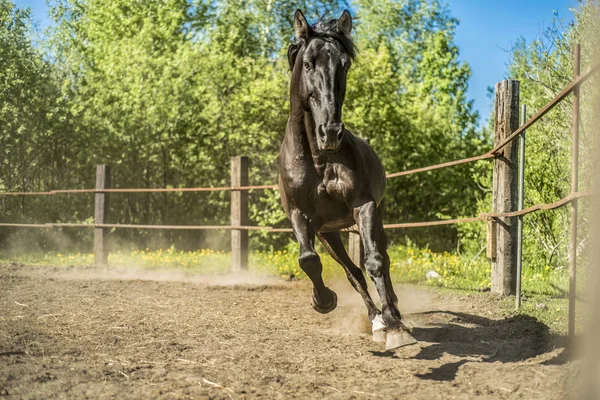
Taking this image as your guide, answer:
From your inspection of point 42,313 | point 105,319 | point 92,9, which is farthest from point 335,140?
point 92,9

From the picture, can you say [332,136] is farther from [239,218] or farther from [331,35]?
[239,218]

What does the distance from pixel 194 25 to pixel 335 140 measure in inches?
685

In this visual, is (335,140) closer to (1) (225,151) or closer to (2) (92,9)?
(1) (225,151)

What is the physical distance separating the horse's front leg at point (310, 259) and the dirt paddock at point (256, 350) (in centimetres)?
26

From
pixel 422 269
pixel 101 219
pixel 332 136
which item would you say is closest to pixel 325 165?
pixel 332 136

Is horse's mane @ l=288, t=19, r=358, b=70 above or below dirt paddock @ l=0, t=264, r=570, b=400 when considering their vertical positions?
above

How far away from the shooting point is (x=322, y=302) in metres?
4.90

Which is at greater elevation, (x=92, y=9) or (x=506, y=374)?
(x=92, y=9)

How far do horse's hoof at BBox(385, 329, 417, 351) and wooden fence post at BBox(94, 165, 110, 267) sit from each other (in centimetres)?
807

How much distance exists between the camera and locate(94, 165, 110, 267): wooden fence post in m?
10.8

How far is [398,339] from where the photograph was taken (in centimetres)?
366

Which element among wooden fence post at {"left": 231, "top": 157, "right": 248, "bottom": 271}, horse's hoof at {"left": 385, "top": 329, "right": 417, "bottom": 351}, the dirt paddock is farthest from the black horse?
wooden fence post at {"left": 231, "top": 157, "right": 248, "bottom": 271}

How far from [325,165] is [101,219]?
24.3ft

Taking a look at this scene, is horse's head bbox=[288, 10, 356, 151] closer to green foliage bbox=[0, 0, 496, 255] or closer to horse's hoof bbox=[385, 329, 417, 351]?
horse's hoof bbox=[385, 329, 417, 351]
